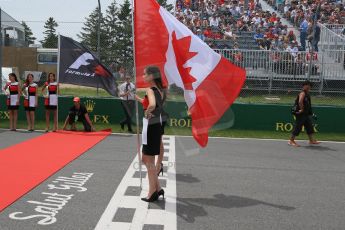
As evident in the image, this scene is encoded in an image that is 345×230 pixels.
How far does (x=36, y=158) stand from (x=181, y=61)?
427 cm

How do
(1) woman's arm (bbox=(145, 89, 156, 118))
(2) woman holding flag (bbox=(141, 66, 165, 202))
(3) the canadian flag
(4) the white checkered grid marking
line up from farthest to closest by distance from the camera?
(3) the canadian flag, (2) woman holding flag (bbox=(141, 66, 165, 202)), (1) woman's arm (bbox=(145, 89, 156, 118)), (4) the white checkered grid marking

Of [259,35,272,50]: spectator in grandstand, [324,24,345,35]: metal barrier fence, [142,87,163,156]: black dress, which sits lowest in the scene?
[142,87,163,156]: black dress

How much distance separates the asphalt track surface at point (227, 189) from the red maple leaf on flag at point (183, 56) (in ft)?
3.05

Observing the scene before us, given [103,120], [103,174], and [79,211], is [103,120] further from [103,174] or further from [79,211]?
[79,211]

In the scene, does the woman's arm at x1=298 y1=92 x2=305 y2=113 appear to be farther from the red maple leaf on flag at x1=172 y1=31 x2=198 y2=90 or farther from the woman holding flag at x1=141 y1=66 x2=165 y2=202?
the woman holding flag at x1=141 y1=66 x2=165 y2=202

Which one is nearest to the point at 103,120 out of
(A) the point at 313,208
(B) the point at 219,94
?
(B) the point at 219,94

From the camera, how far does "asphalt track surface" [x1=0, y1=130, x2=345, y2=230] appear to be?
5.48 m

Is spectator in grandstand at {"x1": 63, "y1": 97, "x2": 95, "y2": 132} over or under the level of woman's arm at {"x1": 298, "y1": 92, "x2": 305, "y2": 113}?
under

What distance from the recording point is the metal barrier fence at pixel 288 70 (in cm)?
1703

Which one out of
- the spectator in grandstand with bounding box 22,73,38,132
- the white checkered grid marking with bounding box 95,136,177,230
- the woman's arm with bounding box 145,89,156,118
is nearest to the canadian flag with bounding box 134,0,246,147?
the woman's arm with bounding box 145,89,156,118

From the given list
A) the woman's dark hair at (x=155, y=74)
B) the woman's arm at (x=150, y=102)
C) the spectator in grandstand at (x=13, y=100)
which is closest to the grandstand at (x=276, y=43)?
the spectator in grandstand at (x=13, y=100)

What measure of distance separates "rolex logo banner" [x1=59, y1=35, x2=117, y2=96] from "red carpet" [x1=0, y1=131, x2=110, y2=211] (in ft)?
5.72

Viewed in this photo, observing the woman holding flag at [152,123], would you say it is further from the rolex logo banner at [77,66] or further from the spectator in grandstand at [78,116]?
the rolex logo banner at [77,66]

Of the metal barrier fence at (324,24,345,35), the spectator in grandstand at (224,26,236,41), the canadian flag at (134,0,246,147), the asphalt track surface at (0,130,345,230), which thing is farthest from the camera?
the metal barrier fence at (324,24,345,35)
